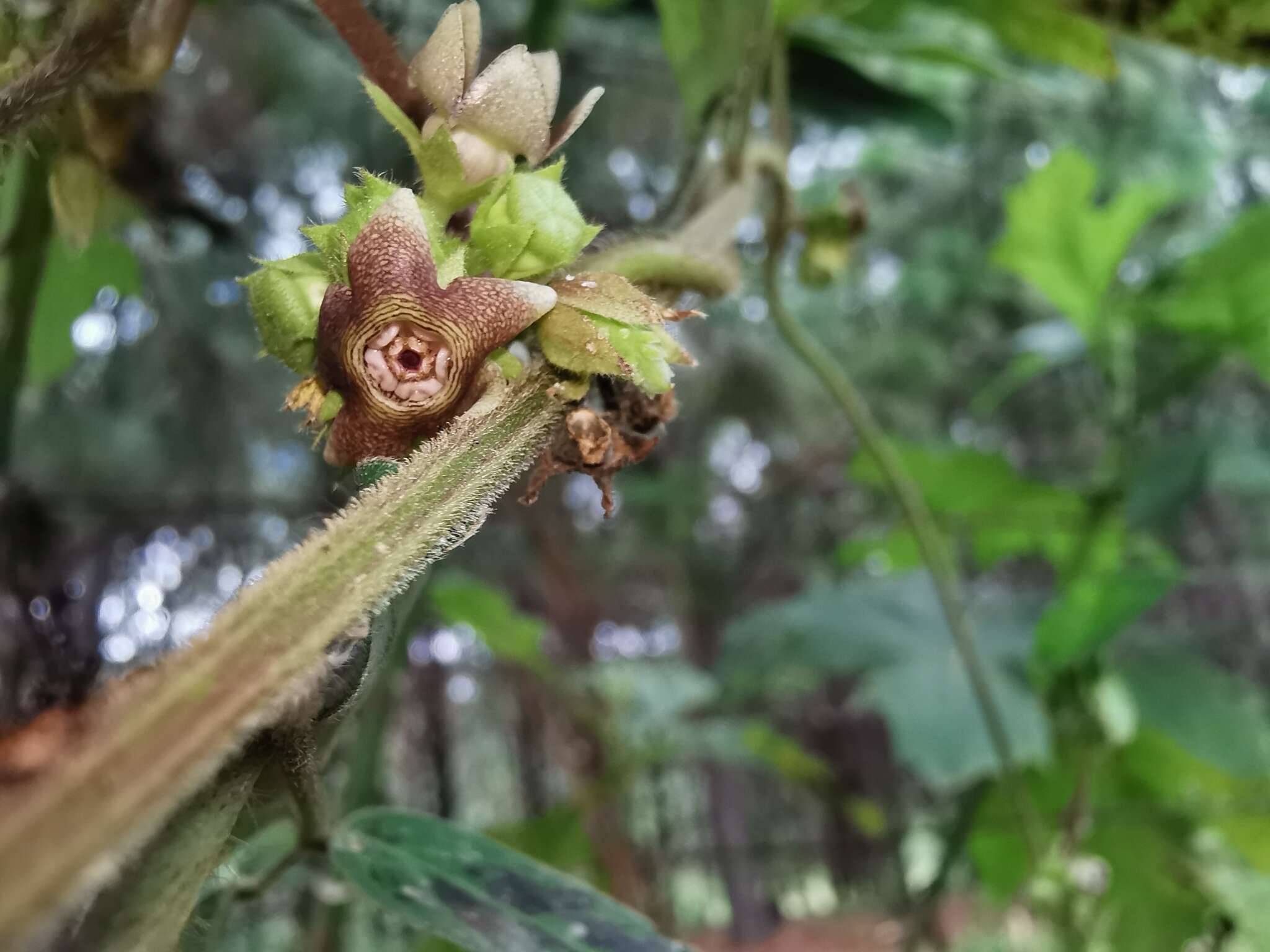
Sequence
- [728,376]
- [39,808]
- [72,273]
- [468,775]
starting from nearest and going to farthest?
[39,808]
[72,273]
[728,376]
[468,775]

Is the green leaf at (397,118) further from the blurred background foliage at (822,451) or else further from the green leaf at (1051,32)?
the green leaf at (1051,32)

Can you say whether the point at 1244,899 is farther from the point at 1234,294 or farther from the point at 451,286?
the point at 451,286

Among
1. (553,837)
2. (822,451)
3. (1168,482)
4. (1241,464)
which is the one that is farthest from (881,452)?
(822,451)

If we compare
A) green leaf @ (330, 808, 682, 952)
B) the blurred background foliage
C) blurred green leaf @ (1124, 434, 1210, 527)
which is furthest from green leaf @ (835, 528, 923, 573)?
green leaf @ (330, 808, 682, 952)

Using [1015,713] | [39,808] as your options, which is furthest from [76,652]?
[1015,713]

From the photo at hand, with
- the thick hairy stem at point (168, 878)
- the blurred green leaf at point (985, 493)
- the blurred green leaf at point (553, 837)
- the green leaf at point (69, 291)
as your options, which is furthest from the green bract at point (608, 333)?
the blurred green leaf at point (553, 837)

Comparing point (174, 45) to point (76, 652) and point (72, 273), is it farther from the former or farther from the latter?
point (72, 273)
